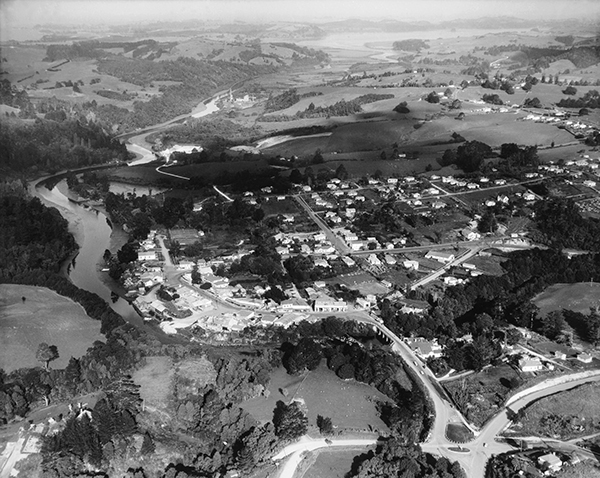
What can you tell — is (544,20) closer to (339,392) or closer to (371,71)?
(371,71)

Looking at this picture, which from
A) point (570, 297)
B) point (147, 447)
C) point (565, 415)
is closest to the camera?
point (147, 447)

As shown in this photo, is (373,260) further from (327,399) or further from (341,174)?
(341,174)

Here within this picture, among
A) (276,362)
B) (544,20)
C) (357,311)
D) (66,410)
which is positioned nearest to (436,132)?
(357,311)

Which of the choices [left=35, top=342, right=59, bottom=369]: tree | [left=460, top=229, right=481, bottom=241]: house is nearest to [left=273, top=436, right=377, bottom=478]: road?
[left=35, top=342, right=59, bottom=369]: tree

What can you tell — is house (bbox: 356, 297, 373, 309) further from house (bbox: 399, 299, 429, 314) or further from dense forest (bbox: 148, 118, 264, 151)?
dense forest (bbox: 148, 118, 264, 151)

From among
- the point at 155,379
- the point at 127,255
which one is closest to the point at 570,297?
the point at 155,379

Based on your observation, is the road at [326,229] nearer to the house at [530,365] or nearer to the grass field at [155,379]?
the house at [530,365]
